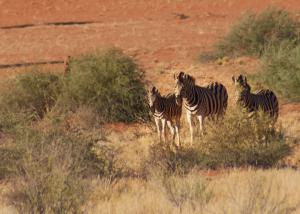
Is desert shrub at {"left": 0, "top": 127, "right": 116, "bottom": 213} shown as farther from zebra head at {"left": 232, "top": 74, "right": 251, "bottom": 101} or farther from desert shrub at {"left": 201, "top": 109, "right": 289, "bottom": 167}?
zebra head at {"left": 232, "top": 74, "right": 251, "bottom": 101}

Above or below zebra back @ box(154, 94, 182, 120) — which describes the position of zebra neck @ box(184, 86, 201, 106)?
above

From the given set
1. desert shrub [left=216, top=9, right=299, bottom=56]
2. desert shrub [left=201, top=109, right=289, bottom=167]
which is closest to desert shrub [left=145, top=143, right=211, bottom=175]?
desert shrub [left=201, top=109, right=289, bottom=167]

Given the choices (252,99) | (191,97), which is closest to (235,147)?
(252,99)

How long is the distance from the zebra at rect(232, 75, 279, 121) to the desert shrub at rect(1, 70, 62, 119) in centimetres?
684

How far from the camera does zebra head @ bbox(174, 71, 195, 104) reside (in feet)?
59.1

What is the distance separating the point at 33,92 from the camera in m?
23.5

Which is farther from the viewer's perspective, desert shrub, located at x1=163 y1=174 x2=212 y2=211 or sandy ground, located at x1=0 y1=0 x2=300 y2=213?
sandy ground, located at x1=0 y1=0 x2=300 y2=213

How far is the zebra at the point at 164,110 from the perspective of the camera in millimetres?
18062

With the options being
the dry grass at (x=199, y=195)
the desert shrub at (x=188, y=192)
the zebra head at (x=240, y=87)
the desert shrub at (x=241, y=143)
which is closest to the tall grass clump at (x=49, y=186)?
the dry grass at (x=199, y=195)

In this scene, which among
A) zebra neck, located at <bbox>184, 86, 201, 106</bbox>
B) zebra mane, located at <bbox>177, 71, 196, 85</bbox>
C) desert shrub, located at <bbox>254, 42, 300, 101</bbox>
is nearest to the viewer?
zebra mane, located at <bbox>177, 71, 196, 85</bbox>

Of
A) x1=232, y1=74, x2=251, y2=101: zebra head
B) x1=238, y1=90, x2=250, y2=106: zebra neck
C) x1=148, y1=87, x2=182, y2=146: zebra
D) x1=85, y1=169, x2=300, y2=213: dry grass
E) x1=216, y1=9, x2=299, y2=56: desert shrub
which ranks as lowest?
x1=85, y1=169, x2=300, y2=213: dry grass

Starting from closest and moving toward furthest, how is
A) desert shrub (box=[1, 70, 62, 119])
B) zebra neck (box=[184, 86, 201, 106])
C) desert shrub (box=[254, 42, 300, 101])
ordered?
zebra neck (box=[184, 86, 201, 106]) → desert shrub (box=[1, 70, 62, 119]) → desert shrub (box=[254, 42, 300, 101])

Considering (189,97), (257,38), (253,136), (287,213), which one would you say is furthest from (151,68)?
(287,213)

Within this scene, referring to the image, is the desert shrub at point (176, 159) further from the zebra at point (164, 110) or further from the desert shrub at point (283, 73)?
the desert shrub at point (283, 73)
